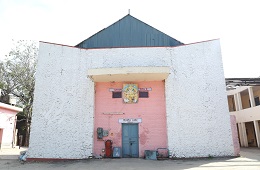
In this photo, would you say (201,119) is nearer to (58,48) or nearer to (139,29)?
(139,29)

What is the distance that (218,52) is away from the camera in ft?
44.8

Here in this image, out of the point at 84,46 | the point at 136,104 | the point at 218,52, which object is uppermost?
the point at 84,46

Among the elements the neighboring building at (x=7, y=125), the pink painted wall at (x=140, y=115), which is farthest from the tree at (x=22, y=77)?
the pink painted wall at (x=140, y=115)

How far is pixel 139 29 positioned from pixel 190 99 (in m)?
5.86

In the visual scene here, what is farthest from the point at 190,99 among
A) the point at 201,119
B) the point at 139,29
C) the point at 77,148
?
the point at 77,148

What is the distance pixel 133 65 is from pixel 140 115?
10.5 feet

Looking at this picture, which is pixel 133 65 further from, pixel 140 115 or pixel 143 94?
pixel 140 115

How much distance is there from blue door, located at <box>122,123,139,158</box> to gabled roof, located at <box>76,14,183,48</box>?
5398 mm

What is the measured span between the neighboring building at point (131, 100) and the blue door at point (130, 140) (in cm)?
6

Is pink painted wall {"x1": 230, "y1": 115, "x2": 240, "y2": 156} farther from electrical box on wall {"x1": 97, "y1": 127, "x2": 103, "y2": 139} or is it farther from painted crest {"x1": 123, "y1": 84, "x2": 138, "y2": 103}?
electrical box on wall {"x1": 97, "y1": 127, "x2": 103, "y2": 139}

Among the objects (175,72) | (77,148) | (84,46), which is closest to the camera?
(77,148)

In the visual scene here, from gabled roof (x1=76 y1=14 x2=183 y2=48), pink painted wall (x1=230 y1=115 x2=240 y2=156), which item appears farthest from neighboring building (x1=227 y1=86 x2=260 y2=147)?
gabled roof (x1=76 y1=14 x2=183 y2=48)

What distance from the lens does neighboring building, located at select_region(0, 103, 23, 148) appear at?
20109 millimetres

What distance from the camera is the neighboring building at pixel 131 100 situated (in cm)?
1255
